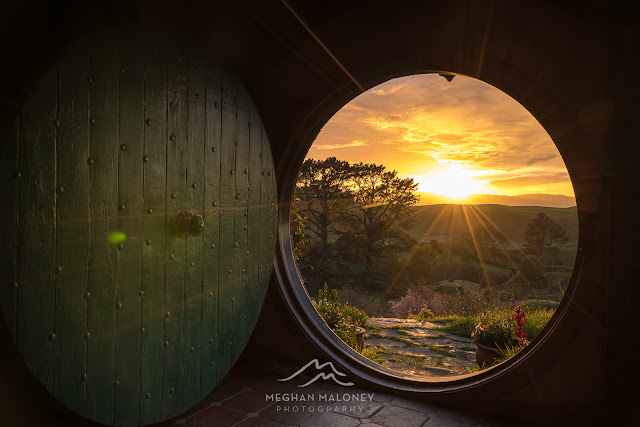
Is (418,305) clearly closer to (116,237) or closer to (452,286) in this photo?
(452,286)

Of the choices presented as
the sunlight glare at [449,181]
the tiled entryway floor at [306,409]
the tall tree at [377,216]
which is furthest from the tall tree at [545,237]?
the tiled entryway floor at [306,409]

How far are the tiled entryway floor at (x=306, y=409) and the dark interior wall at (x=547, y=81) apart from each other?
0.19 metres

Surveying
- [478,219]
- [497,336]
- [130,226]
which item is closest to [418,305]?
[497,336]

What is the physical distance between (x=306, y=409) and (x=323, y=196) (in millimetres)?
11043

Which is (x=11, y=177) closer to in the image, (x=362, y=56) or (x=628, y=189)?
(x=362, y=56)

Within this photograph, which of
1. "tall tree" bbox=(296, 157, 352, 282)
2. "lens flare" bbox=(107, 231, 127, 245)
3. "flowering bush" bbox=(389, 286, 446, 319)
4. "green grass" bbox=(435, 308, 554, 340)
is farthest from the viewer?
"tall tree" bbox=(296, 157, 352, 282)

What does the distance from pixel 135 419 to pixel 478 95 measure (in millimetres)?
10467

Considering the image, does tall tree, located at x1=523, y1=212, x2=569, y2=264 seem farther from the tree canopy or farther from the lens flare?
the lens flare

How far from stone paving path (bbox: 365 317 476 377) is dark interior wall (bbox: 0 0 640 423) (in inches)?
104

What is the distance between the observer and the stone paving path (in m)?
4.96

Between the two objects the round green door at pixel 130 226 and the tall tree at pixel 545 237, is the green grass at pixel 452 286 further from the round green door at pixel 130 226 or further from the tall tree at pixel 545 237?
the round green door at pixel 130 226

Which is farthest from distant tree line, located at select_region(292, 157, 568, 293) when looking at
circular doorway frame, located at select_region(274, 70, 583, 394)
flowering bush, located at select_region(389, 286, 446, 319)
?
circular doorway frame, located at select_region(274, 70, 583, 394)

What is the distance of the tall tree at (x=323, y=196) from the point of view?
13164 mm

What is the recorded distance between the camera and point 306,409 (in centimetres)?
234
